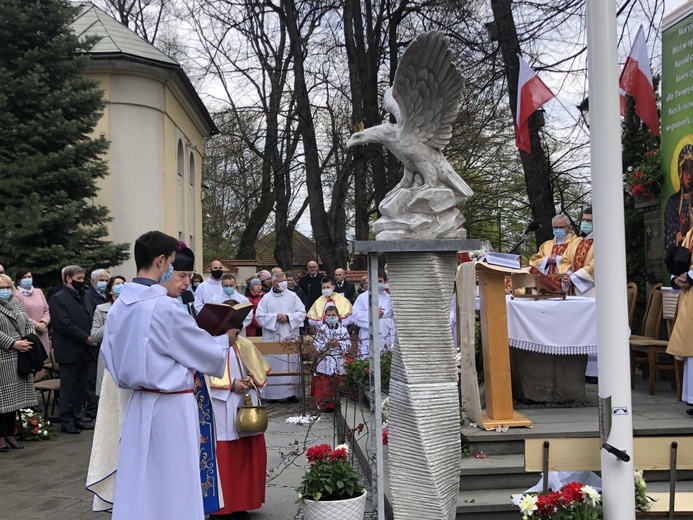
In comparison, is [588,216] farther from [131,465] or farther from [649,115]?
[131,465]

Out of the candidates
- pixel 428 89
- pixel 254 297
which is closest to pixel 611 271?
pixel 428 89

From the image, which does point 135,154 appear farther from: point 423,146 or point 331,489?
point 423,146

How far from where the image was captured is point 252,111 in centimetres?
2058

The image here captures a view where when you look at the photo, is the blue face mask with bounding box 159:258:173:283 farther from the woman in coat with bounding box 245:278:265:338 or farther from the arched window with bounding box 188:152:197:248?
the arched window with bounding box 188:152:197:248

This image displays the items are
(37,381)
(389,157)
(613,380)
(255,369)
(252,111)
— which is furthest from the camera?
(252,111)

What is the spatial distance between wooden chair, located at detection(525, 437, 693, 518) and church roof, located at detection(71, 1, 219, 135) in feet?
51.1

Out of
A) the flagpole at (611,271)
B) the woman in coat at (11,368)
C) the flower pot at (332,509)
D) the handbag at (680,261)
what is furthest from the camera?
the woman in coat at (11,368)

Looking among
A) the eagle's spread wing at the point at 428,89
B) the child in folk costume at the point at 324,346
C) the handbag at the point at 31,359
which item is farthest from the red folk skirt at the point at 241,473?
the handbag at the point at 31,359

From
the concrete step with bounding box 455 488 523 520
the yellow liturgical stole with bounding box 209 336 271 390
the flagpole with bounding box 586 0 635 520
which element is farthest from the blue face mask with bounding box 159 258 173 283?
the concrete step with bounding box 455 488 523 520

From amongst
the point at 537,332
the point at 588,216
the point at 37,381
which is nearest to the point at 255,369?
the point at 537,332

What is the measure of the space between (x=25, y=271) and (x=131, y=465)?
7.47 m

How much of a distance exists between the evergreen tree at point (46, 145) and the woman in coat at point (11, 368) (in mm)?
4031

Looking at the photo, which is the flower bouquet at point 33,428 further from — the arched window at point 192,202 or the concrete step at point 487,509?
the arched window at point 192,202

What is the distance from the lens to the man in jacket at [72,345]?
886 centimetres
